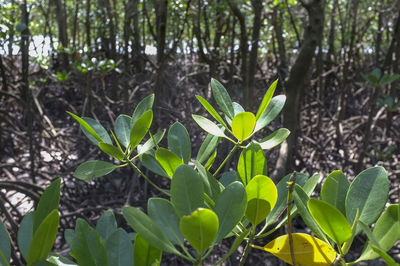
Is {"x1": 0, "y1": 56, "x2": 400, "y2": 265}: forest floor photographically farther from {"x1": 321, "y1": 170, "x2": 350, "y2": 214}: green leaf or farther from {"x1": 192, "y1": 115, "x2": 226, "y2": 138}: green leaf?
{"x1": 321, "y1": 170, "x2": 350, "y2": 214}: green leaf

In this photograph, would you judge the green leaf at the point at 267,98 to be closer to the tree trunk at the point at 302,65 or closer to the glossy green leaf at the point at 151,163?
the glossy green leaf at the point at 151,163

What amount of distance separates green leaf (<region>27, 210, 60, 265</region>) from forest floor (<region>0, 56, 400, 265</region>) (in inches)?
47.0

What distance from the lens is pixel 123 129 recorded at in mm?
521

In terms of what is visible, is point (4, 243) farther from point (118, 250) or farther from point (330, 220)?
point (330, 220)

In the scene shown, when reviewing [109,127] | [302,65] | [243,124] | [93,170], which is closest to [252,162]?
[243,124]

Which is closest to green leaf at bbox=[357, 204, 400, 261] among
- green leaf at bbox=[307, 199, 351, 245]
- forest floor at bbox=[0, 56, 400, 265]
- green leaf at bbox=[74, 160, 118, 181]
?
green leaf at bbox=[307, 199, 351, 245]

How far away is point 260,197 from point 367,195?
0.26 feet

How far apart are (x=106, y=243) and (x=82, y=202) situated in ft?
7.19

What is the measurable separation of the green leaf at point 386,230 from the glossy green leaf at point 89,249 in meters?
0.17

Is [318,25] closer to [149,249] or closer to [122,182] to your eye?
[122,182]

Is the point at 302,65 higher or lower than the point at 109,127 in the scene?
higher

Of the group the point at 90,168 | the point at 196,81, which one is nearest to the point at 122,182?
the point at 196,81

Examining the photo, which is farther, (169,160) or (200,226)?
(169,160)

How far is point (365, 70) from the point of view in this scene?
4438 millimetres
